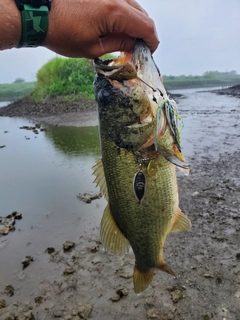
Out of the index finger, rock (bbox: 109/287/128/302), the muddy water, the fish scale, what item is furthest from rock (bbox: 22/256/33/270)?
the index finger

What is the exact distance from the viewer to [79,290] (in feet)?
10.9

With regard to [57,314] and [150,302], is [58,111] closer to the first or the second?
[57,314]

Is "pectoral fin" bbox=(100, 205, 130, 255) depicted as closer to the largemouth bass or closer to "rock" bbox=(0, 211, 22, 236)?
the largemouth bass

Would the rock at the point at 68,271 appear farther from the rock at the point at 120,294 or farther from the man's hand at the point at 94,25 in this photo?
the man's hand at the point at 94,25

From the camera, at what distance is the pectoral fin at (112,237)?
2.51m

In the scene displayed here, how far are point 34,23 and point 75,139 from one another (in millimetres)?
9024

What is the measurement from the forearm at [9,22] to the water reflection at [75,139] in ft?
21.7

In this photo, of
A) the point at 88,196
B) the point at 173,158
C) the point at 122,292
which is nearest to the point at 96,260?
the point at 122,292

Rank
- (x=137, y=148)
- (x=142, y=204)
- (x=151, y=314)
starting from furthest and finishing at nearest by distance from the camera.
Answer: (x=151, y=314) < (x=142, y=204) < (x=137, y=148)

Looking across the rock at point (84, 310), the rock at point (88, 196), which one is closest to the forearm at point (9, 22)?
the rock at point (84, 310)

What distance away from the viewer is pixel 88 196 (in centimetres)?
546

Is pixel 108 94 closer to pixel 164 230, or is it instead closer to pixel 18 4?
pixel 18 4

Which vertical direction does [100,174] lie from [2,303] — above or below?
above

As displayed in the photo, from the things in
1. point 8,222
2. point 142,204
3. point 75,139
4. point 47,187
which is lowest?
point 75,139
